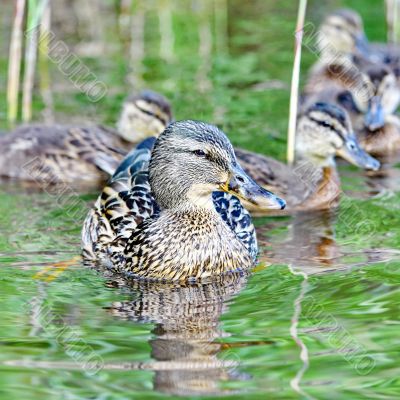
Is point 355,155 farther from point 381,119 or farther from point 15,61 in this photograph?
point 15,61

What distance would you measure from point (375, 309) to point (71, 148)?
Answer: 402cm

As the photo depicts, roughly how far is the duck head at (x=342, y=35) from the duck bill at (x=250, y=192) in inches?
236

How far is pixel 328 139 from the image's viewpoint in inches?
322

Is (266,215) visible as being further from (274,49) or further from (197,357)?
(274,49)

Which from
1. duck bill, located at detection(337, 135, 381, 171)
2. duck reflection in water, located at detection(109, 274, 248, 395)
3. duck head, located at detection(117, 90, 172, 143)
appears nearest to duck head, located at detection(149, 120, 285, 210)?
duck reflection in water, located at detection(109, 274, 248, 395)

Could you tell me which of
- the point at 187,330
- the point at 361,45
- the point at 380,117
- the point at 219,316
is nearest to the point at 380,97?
the point at 380,117

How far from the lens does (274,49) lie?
12195mm

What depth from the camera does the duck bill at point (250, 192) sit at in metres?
5.66

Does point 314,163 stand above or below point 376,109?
below

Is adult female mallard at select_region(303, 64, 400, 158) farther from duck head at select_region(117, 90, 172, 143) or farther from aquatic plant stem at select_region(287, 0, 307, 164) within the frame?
duck head at select_region(117, 90, 172, 143)

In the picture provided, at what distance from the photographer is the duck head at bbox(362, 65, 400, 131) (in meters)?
9.47

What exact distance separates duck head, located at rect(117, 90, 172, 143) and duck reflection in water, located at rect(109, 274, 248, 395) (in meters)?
3.27

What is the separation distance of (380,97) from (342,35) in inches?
84.8

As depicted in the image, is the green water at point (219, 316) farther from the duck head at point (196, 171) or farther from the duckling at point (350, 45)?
the duckling at point (350, 45)
